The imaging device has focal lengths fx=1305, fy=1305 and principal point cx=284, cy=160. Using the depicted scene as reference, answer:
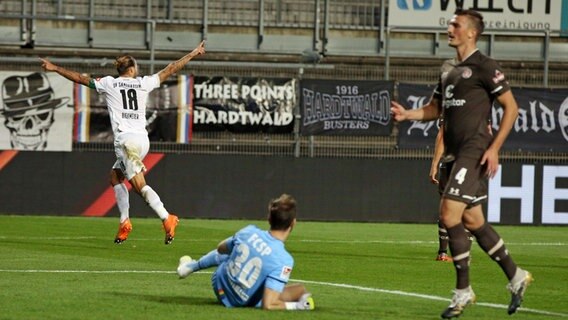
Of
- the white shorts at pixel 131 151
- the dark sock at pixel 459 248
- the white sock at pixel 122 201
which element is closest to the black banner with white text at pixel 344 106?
the white sock at pixel 122 201

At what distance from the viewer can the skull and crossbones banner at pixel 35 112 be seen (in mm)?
24719

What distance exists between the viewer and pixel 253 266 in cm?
1010

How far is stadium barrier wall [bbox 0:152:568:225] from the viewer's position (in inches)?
985

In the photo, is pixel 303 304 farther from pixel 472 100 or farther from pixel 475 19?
pixel 475 19

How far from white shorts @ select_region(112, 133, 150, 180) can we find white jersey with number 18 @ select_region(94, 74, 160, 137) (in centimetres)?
13

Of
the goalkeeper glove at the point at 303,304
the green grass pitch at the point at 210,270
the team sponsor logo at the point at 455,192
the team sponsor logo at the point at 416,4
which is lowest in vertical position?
the green grass pitch at the point at 210,270

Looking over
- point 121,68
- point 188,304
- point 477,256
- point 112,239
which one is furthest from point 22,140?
point 188,304

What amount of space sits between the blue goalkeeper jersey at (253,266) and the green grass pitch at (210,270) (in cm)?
20

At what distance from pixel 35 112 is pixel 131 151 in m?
8.98

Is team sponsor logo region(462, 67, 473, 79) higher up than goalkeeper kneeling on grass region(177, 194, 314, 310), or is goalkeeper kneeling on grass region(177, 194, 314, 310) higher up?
team sponsor logo region(462, 67, 473, 79)

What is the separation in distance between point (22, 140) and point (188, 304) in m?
14.7

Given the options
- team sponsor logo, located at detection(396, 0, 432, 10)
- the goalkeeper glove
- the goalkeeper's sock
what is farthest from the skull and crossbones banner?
the goalkeeper glove

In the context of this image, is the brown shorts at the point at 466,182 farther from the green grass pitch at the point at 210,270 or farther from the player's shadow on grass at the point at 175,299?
the player's shadow on grass at the point at 175,299

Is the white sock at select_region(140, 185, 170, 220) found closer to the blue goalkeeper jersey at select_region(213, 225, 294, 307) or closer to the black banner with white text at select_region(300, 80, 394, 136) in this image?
the blue goalkeeper jersey at select_region(213, 225, 294, 307)
